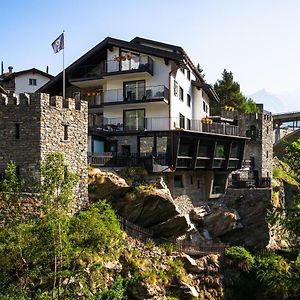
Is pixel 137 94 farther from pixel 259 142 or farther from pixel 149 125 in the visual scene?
pixel 259 142

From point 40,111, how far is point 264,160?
24886mm

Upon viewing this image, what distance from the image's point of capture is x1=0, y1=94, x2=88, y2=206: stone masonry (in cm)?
2291

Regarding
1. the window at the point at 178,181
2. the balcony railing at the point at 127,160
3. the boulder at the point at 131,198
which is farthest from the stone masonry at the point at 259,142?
the boulder at the point at 131,198

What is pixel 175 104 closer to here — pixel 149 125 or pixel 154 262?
pixel 149 125

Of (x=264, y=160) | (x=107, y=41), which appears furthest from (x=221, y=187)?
(x=107, y=41)

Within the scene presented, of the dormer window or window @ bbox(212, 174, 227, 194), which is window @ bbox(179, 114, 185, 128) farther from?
the dormer window

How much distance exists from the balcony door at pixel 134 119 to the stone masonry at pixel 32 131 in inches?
404

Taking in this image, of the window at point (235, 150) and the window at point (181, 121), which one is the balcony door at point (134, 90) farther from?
the window at point (235, 150)

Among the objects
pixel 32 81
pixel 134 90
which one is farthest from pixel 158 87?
pixel 32 81

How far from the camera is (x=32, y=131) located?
2298cm

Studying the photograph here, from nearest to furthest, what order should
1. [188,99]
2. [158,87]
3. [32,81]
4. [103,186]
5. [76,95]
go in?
[103,186], [158,87], [76,95], [188,99], [32,81]

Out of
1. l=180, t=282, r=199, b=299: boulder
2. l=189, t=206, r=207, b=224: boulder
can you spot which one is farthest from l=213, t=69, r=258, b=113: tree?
l=180, t=282, r=199, b=299: boulder

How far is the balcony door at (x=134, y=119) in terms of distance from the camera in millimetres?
34375

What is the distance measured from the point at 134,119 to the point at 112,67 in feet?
15.1
